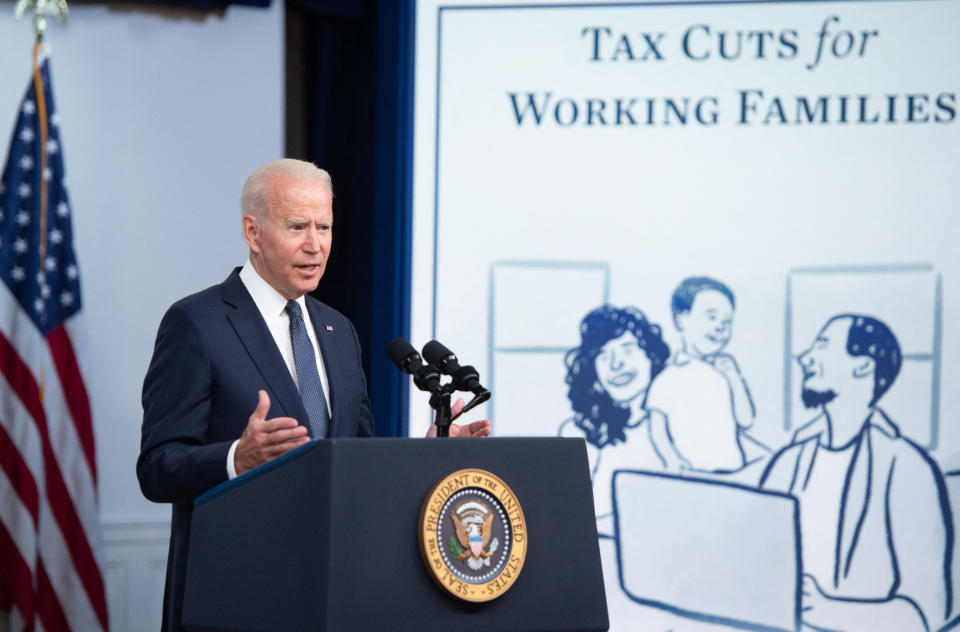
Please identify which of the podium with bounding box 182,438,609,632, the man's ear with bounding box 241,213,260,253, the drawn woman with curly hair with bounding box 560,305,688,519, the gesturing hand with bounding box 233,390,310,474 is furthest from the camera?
the drawn woman with curly hair with bounding box 560,305,688,519

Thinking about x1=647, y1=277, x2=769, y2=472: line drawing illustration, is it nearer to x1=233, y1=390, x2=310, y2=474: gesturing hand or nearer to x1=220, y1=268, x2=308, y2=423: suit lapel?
x1=220, y1=268, x2=308, y2=423: suit lapel

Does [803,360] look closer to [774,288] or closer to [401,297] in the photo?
[774,288]

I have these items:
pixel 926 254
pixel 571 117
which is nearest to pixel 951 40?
pixel 926 254

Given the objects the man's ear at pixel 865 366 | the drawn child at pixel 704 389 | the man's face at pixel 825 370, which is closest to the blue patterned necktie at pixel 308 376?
the drawn child at pixel 704 389

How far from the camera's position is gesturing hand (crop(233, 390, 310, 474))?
5.08 ft

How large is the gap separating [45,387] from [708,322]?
7.81 feet

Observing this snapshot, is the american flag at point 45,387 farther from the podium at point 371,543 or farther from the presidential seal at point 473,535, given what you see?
the presidential seal at point 473,535

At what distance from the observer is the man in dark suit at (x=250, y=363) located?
186cm

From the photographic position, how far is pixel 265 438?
61.7 inches

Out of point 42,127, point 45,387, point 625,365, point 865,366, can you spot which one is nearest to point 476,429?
point 625,365

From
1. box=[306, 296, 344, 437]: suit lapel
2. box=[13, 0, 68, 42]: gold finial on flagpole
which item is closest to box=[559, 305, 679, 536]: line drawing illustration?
box=[306, 296, 344, 437]: suit lapel

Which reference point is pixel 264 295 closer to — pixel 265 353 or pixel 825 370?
pixel 265 353

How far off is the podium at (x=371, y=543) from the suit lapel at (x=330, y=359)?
444mm

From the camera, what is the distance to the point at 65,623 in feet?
12.4
